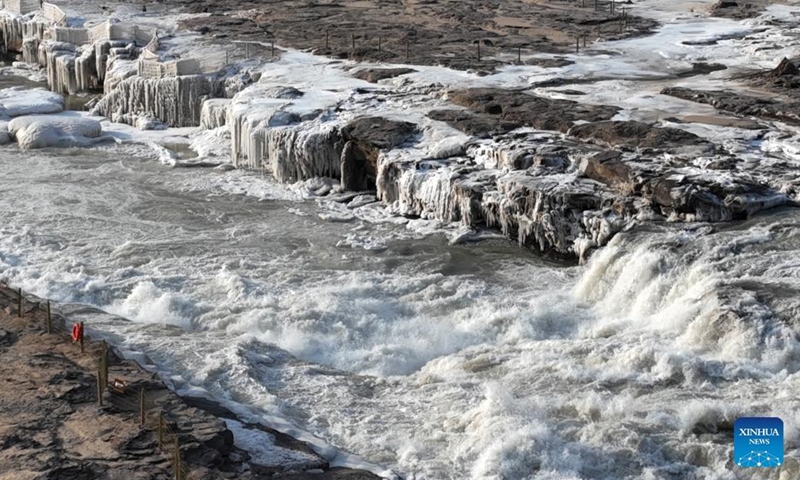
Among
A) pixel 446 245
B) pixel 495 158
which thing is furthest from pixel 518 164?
→ pixel 446 245

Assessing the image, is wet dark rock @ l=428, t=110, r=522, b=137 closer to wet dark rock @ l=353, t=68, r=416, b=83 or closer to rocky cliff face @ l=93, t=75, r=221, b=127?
wet dark rock @ l=353, t=68, r=416, b=83

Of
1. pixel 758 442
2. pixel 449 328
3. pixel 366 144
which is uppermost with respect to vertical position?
pixel 758 442

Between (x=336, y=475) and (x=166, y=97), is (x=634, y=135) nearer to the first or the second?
(x=336, y=475)

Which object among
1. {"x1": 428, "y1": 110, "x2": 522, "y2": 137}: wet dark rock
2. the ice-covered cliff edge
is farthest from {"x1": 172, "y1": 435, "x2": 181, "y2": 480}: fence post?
{"x1": 428, "y1": 110, "x2": 522, "y2": 137}: wet dark rock

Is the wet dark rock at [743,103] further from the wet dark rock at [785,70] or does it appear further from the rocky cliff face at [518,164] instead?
the rocky cliff face at [518,164]

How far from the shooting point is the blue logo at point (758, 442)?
989 cm

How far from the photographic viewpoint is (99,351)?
1391cm

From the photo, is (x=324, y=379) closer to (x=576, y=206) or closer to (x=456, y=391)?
(x=456, y=391)

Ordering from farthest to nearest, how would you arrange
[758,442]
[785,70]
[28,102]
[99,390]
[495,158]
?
1. [28,102]
2. [785,70]
3. [495,158]
4. [99,390]
5. [758,442]

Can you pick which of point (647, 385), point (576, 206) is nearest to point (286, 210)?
point (576, 206)

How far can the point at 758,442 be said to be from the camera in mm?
9953

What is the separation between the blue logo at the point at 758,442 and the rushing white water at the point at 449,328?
1.06m

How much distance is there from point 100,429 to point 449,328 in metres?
5.64

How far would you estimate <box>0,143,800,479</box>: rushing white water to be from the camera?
1266 cm
